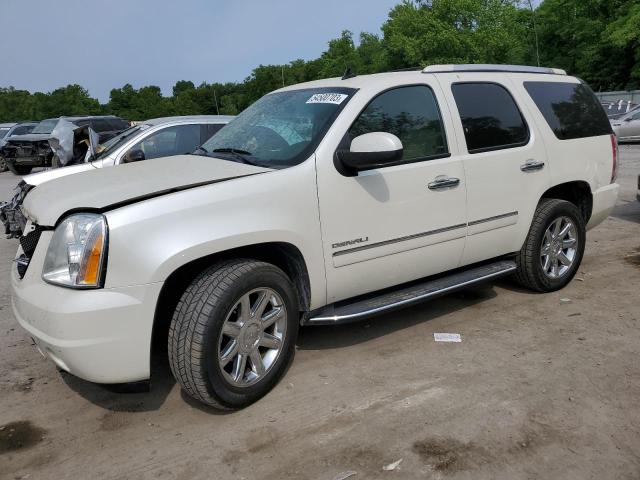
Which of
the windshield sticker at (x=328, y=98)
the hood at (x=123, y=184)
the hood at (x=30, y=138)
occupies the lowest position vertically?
the hood at (x=123, y=184)

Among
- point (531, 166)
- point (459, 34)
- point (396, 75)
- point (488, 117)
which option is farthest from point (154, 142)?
point (459, 34)

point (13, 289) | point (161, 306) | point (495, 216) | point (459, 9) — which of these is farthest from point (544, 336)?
point (459, 9)

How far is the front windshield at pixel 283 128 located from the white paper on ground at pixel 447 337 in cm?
170

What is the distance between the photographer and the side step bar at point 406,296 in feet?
12.2

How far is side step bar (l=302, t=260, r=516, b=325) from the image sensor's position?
3711mm

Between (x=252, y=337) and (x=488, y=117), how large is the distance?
2521 millimetres

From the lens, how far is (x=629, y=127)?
1895cm

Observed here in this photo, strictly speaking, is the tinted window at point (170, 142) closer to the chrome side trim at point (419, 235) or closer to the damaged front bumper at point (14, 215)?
the damaged front bumper at point (14, 215)

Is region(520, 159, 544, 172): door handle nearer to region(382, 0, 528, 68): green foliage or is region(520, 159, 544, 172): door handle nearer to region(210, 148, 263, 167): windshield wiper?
region(210, 148, 263, 167): windshield wiper

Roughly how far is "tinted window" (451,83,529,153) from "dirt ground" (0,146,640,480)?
1370mm

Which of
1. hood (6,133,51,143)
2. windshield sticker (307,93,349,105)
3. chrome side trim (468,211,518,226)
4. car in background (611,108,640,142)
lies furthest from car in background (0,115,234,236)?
car in background (611,108,640,142)

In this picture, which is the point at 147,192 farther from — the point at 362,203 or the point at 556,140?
the point at 556,140

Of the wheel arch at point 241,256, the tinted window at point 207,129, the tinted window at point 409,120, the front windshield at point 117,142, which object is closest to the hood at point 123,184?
the wheel arch at point 241,256

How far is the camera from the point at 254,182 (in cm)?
339
